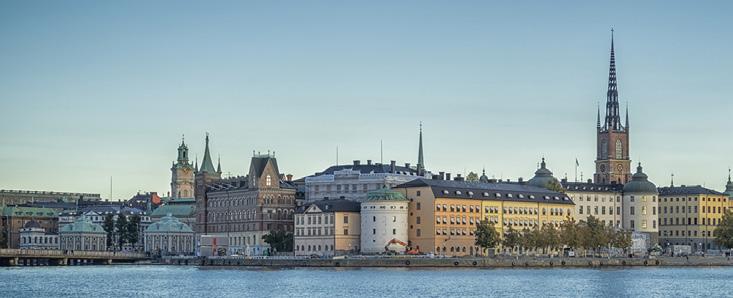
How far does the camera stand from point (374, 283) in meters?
110

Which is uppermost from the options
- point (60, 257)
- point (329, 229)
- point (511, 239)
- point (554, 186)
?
point (554, 186)

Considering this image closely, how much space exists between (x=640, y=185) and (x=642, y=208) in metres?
3.11

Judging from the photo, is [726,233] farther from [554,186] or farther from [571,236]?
[554,186]

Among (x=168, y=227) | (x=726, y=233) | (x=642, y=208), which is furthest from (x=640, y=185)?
(x=168, y=227)

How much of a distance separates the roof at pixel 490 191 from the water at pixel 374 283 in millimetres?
20956

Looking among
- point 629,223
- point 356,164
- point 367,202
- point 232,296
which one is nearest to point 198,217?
point 356,164

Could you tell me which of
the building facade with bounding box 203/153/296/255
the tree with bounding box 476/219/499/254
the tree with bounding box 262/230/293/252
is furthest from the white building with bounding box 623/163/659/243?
the tree with bounding box 262/230/293/252

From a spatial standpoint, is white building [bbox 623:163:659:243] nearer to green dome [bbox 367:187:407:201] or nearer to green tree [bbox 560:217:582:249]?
green tree [bbox 560:217:582:249]

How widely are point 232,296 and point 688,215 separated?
11399 cm

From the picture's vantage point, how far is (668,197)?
199625mm

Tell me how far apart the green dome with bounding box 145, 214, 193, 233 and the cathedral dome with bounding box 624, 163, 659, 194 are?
56.7 m

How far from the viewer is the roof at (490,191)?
160 m

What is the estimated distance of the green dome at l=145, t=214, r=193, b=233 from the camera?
190750 mm

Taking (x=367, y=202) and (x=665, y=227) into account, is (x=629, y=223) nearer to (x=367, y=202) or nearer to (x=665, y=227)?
(x=665, y=227)
